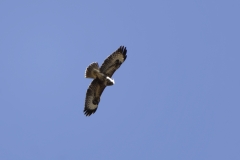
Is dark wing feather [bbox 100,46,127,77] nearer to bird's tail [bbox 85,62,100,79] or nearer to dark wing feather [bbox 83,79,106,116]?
bird's tail [bbox 85,62,100,79]

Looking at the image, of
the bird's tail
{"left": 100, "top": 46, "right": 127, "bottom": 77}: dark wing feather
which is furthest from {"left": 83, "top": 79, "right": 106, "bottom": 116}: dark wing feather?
{"left": 100, "top": 46, "right": 127, "bottom": 77}: dark wing feather

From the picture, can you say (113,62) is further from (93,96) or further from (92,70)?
(93,96)

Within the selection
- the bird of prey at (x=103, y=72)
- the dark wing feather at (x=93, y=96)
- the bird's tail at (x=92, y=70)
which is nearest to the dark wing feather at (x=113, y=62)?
the bird of prey at (x=103, y=72)

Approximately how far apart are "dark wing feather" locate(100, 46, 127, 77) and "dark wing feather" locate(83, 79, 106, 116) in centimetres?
49

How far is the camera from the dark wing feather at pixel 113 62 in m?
18.5

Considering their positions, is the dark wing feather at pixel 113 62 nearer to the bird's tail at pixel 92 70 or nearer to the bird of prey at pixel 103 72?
the bird of prey at pixel 103 72

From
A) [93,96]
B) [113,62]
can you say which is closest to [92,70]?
[113,62]

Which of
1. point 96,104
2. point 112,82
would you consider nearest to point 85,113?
point 96,104

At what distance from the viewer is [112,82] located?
1844 cm

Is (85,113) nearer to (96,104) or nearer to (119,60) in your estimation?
(96,104)

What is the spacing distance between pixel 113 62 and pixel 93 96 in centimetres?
158

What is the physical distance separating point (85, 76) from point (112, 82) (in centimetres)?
100

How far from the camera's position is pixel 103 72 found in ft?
60.7

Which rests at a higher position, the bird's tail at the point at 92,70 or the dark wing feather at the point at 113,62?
the dark wing feather at the point at 113,62
